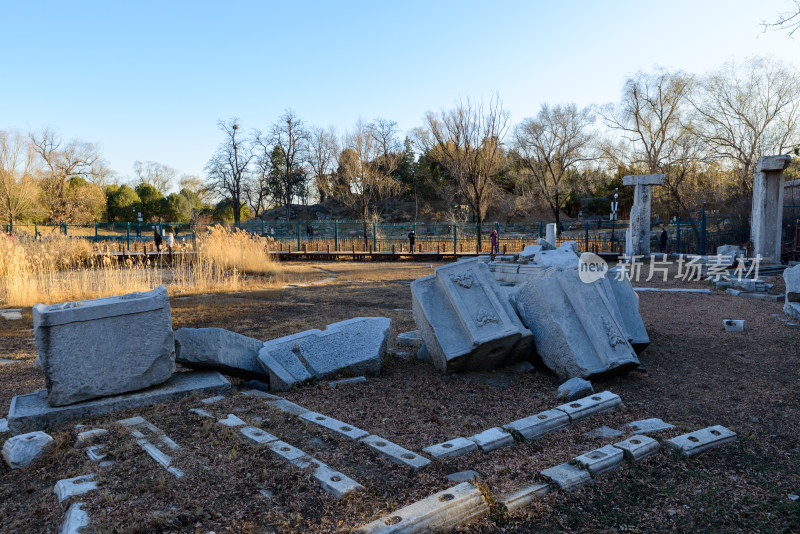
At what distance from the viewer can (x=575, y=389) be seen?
4.05 metres

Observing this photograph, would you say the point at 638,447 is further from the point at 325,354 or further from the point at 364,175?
the point at 364,175

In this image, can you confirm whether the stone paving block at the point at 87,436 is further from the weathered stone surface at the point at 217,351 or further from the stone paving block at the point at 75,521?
the weathered stone surface at the point at 217,351

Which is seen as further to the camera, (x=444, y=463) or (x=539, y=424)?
(x=539, y=424)

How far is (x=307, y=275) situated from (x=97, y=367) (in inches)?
463


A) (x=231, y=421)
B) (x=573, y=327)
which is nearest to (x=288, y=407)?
(x=231, y=421)

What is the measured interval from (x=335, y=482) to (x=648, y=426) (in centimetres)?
217

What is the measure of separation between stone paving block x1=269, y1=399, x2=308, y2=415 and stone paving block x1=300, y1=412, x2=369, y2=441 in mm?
90

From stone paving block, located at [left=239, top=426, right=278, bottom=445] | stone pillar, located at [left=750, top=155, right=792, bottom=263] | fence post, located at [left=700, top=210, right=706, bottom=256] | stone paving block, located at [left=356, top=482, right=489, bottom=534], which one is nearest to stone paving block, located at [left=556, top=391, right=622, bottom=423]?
stone paving block, located at [left=356, top=482, right=489, bottom=534]

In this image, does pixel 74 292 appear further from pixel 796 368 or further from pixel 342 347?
pixel 796 368

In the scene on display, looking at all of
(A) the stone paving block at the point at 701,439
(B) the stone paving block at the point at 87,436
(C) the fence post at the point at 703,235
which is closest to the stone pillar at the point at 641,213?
(C) the fence post at the point at 703,235

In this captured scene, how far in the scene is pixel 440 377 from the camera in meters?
4.72

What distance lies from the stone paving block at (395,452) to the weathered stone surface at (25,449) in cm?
192

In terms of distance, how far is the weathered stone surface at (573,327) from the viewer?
448 centimetres

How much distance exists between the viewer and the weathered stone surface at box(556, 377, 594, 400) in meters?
4.04
